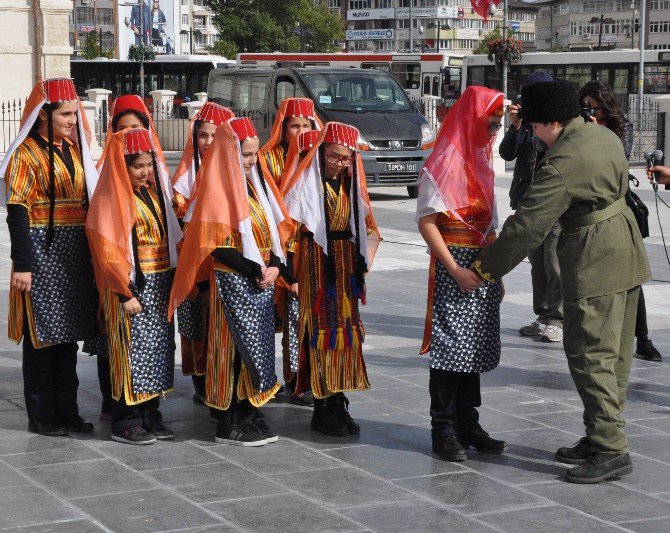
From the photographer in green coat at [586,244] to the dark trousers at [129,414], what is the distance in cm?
184

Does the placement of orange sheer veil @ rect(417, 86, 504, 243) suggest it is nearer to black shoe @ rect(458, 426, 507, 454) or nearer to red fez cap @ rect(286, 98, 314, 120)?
black shoe @ rect(458, 426, 507, 454)

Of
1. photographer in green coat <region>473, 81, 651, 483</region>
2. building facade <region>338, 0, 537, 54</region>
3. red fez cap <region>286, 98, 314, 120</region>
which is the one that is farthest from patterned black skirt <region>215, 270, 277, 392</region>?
building facade <region>338, 0, 537, 54</region>

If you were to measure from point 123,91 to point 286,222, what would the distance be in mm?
38921

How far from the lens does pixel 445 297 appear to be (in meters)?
5.75

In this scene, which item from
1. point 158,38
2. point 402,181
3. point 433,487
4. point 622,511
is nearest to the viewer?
point 622,511

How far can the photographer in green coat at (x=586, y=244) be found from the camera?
531 cm

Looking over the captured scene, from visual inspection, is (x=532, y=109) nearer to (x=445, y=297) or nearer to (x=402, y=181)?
(x=445, y=297)

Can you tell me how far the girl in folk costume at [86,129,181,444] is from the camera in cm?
590

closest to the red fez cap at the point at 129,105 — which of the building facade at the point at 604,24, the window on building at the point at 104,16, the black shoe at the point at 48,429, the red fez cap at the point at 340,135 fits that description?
the red fez cap at the point at 340,135

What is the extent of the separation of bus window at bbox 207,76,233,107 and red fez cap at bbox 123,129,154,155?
1758 cm

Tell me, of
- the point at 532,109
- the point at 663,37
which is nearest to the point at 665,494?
the point at 532,109

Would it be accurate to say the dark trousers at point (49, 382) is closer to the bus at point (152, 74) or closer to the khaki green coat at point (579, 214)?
the khaki green coat at point (579, 214)

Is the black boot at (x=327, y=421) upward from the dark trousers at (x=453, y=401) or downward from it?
downward

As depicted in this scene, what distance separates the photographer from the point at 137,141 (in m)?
5.96
